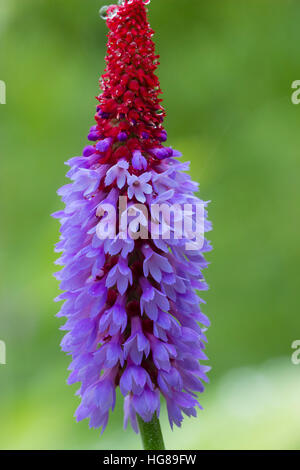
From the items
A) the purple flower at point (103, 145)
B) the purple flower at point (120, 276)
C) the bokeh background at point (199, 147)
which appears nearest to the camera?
the purple flower at point (120, 276)

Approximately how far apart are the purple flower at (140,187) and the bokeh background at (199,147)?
313cm

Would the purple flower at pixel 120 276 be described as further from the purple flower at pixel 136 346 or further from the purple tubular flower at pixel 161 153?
the purple tubular flower at pixel 161 153

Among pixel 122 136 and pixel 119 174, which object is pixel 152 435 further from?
pixel 122 136

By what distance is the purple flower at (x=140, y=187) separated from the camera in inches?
92.4

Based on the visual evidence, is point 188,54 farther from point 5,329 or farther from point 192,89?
point 5,329

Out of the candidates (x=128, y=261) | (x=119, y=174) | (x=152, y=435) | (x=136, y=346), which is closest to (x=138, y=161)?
(x=119, y=174)

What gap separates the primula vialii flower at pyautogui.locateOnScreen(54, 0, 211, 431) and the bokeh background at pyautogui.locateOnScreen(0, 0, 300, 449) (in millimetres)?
2987

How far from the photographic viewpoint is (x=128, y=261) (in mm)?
2441

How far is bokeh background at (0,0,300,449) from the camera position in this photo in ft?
20.4

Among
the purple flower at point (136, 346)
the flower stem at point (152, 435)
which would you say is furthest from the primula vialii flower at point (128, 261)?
the flower stem at point (152, 435)

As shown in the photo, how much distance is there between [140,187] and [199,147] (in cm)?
340

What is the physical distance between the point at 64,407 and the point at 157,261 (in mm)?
3213

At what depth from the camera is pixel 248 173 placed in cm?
685
